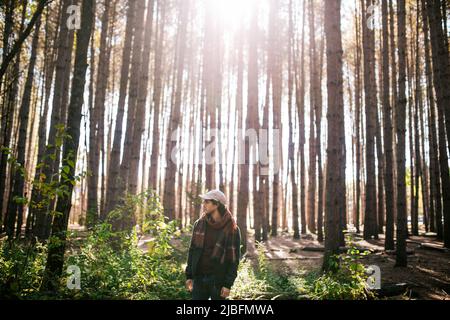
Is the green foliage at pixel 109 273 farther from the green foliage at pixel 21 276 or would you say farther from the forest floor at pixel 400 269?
the forest floor at pixel 400 269

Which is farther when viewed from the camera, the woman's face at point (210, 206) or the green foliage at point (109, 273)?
the green foliage at point (109, 273)

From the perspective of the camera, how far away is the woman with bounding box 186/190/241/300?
10.3 feet

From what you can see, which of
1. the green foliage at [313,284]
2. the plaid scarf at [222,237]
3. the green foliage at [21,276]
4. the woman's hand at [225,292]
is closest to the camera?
the woman's hand at [225,292]

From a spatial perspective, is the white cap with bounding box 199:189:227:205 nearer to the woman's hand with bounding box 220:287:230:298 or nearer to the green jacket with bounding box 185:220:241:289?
the green jacket with bounding box 185:220:241:289

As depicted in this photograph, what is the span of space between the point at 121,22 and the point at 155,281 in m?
13.0

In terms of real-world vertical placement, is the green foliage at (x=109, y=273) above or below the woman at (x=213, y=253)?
below

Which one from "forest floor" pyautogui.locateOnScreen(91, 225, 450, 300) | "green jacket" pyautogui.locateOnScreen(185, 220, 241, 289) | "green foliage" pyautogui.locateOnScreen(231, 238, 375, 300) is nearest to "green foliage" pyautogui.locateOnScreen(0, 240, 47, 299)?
"green jacket" pyautogui.locateOnScreen(185, 220, 241, 289)

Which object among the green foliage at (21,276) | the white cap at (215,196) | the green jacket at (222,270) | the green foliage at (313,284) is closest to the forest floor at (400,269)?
the green foliage at (313,284)

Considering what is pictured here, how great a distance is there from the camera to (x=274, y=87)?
13.4m

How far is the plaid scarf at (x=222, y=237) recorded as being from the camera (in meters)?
3.16

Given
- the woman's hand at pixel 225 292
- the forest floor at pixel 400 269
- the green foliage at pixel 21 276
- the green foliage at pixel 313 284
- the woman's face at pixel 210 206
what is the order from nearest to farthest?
1. the woman's hand at pixel 225 292
2. the woman's face at pixel 210 206
3. the green foliage at pixel 21 276
4. the green foliage at pixel 313 284
5. the forest floor at pixel 400 269

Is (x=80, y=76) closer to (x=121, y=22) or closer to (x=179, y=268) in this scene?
(x=179, y=268)
